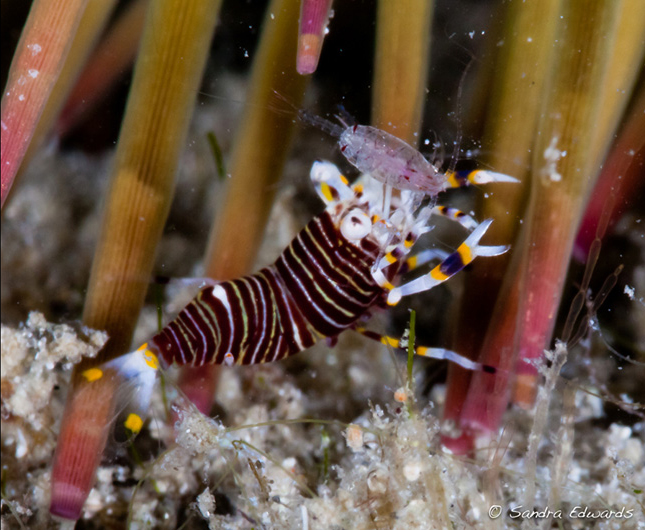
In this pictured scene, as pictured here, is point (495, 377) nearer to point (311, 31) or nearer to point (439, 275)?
point (439, 275)

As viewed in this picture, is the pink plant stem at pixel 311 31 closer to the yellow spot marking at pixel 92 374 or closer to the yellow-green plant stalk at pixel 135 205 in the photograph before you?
the yellow-green plant stalk at pixel 135 205

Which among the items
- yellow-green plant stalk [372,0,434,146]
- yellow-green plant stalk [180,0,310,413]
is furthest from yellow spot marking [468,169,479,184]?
yellow-green plant stalk [180,0,310,413]

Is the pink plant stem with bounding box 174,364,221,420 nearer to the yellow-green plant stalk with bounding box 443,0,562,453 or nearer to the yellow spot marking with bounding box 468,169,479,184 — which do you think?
the yellow-green plant stalk with bounding box 443,0,562,453

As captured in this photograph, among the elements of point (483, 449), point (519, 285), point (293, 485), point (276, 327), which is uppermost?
point (519, 285)

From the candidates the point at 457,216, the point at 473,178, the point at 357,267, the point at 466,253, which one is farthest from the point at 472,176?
the point at 357,267

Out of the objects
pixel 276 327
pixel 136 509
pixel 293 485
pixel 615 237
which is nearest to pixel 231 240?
pixel 276 327

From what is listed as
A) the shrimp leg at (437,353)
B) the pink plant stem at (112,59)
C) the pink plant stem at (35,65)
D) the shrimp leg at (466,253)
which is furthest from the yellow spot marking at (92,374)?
the shrimp leg at (466,253)

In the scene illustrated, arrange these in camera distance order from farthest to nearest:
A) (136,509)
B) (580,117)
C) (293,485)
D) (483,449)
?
(136,509) < (293,485) < (483,449) < (580,117)

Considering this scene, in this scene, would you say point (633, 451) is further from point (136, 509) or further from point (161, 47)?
point (161, 47)
